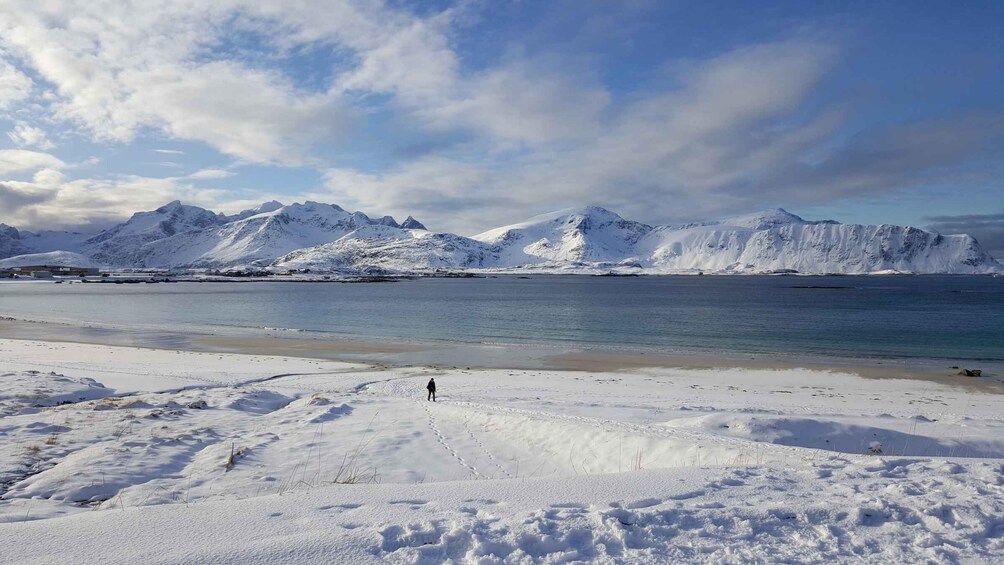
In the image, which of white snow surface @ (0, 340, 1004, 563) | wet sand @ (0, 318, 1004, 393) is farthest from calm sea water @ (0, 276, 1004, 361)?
white snow surface @ (0, 340, 1004, 563)

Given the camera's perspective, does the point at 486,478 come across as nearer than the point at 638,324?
Yes

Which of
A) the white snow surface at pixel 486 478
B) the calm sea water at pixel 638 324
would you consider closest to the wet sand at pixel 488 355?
the calm sea water at pixel 638 324

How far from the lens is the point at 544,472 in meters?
11.1

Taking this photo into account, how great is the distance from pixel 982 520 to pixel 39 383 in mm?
23170

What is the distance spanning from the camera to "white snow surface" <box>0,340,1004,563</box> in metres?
5.17

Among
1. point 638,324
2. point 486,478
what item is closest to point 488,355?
point 638,324

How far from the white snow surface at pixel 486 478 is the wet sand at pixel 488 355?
33.1 feet

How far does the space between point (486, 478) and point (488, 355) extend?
27.8 m

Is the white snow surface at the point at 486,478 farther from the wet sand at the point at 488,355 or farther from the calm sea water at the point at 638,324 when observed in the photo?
the calm sea water at the point at 638,324

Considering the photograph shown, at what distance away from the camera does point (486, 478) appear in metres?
9.80

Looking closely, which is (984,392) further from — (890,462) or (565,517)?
(565,517)

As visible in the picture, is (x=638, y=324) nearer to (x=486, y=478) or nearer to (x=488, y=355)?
(x=488, y=355)

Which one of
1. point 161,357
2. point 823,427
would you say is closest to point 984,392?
point 823,427

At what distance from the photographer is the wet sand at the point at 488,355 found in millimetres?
31942
